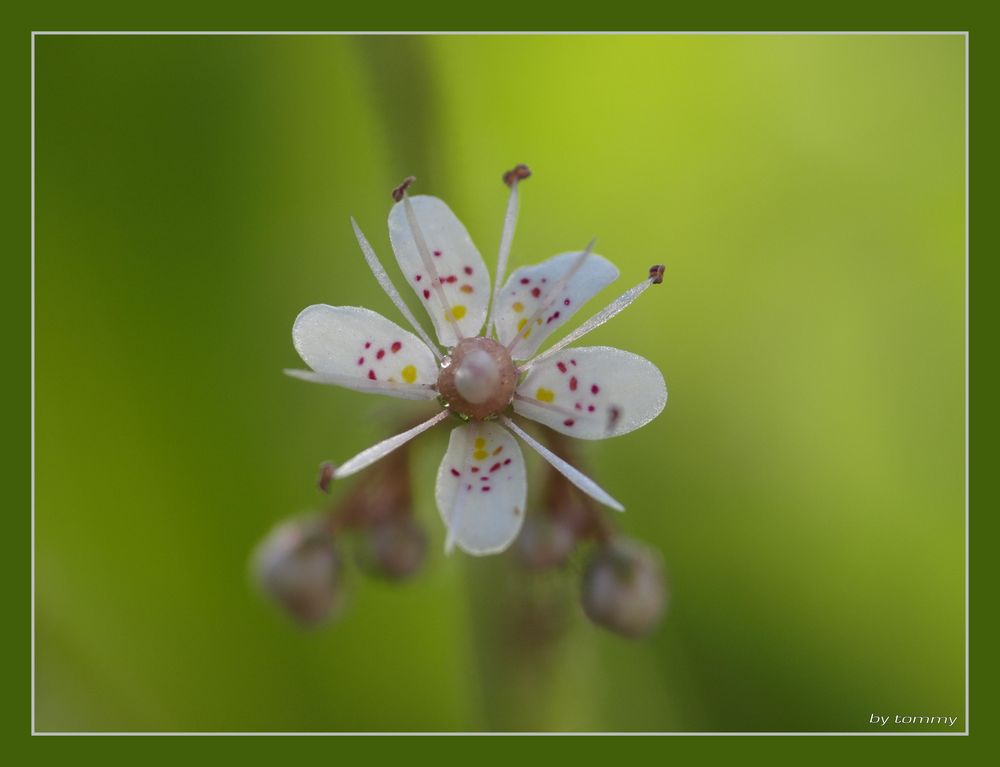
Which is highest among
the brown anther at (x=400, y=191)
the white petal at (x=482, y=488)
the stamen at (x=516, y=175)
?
the stamen at (x=516, y=175)

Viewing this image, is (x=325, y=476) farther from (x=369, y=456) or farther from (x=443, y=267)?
(x=443, y=267)

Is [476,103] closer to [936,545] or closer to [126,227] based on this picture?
[126,227]

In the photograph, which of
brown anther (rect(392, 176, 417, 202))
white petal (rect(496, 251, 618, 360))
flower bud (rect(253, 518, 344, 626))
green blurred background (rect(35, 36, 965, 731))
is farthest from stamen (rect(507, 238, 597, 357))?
green blurred background (rect(35, 36, 965, 731))

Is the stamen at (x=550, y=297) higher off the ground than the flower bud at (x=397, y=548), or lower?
higher

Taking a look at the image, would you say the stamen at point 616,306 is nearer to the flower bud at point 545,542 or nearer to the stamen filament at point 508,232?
the stamen filament at point 508,232

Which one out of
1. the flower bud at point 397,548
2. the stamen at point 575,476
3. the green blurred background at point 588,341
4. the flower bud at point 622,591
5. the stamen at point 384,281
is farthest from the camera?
the green blurred background at point 588,341

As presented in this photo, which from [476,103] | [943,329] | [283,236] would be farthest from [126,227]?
[943,329]

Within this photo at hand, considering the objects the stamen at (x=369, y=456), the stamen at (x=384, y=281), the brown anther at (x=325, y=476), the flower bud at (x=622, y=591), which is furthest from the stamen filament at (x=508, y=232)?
the flower bud at (x=622, y=591)

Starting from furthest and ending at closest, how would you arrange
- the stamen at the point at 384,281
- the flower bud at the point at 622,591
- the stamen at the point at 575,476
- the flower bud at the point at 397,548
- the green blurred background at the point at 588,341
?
the green blurred background at the point at 588,341
the flower bud at the point at 397,548
the flower bud at the point at 622,591
the stamen at the point at 384,281
the stamen at the point at 575,476
